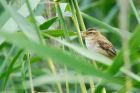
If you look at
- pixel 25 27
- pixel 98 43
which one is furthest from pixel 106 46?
pixel 25 27

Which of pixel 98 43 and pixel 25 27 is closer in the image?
pixel 25 27

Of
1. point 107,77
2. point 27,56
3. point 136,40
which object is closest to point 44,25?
point 27,56

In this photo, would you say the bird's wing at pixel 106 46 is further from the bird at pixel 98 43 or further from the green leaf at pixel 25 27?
the green leaf at pixel 25 27

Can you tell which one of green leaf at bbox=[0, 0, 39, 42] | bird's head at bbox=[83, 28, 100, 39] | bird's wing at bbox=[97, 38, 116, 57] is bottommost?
green leaf at bbox=[0, 0, 39, 42]

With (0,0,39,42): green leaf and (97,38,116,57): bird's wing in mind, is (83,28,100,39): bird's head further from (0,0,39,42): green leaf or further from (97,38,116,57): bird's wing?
(0,0,39,42): green leaf

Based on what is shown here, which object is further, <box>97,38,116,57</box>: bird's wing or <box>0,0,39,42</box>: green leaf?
<box>97,38,116,57</box>: bird's wing

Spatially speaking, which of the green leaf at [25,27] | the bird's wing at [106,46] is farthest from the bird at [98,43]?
the green leaf at [25,27]

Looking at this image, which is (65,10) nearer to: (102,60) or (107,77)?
(102,60)

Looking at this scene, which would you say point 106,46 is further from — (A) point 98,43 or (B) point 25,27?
(B) point 25,27

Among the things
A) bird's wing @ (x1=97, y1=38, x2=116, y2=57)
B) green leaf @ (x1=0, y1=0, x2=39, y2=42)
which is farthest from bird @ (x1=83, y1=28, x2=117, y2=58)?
green leaf @ (x1=0, y1=0, x2=39, y2=42)
